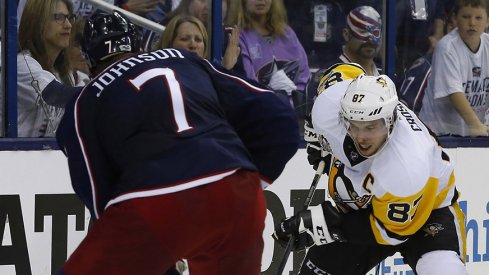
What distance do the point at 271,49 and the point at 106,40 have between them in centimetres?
230

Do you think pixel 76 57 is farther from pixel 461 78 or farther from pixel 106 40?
pixel 461 78

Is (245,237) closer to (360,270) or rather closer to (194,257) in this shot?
(194,257)

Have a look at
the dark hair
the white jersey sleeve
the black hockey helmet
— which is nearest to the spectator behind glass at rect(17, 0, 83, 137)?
the white jersey sleeve

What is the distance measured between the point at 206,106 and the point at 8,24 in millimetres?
1969

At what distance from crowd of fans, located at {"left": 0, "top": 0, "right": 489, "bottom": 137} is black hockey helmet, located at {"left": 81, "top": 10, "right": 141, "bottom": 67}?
148 centimetres

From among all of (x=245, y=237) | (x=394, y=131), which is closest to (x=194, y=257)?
(x=245, y=237)

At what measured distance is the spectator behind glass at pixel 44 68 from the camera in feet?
14.5

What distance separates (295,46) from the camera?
514 cm

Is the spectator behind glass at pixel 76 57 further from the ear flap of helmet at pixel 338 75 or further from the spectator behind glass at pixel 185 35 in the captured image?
the ear flap of helmet at pixel 338 75

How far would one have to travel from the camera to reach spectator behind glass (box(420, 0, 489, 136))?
18.5 feet

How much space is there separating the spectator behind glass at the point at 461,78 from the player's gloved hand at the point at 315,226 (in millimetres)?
1811

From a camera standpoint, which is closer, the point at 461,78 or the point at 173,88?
the point at 173,88

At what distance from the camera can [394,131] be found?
12.3ft

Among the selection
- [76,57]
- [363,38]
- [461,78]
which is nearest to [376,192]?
[76,57]
